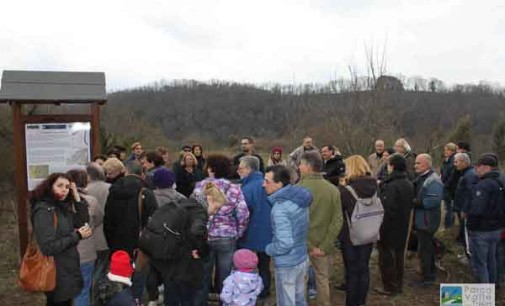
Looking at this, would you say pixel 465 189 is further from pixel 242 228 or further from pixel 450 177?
pixel 242 228

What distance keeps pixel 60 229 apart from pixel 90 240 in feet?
2.38

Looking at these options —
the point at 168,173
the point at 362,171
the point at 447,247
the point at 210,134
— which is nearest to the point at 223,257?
the point at 168,173

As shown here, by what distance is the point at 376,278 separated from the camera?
6.70 meters

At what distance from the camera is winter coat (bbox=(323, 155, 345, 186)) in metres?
6.81

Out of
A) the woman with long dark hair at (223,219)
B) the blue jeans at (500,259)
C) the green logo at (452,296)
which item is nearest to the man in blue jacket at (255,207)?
the woman with long dark hair at (223,219)

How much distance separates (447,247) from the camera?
303 inches

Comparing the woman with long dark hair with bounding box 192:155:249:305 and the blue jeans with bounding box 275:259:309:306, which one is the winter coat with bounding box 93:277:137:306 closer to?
the woman with long dark hair with bounding box 192:155:249:305

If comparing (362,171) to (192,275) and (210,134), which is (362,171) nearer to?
(192,275)

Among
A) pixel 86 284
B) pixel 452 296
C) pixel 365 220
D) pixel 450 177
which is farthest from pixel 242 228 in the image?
pixel 450 177

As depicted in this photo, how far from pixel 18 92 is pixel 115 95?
59.3 meters

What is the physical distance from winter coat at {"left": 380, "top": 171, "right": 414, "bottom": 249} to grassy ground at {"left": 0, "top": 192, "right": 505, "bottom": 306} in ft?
2.41

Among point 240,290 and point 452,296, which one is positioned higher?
point 240,290

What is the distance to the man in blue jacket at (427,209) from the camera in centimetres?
598

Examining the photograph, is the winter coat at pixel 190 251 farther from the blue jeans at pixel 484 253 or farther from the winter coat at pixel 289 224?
the blue jeans at pixel 484 253
